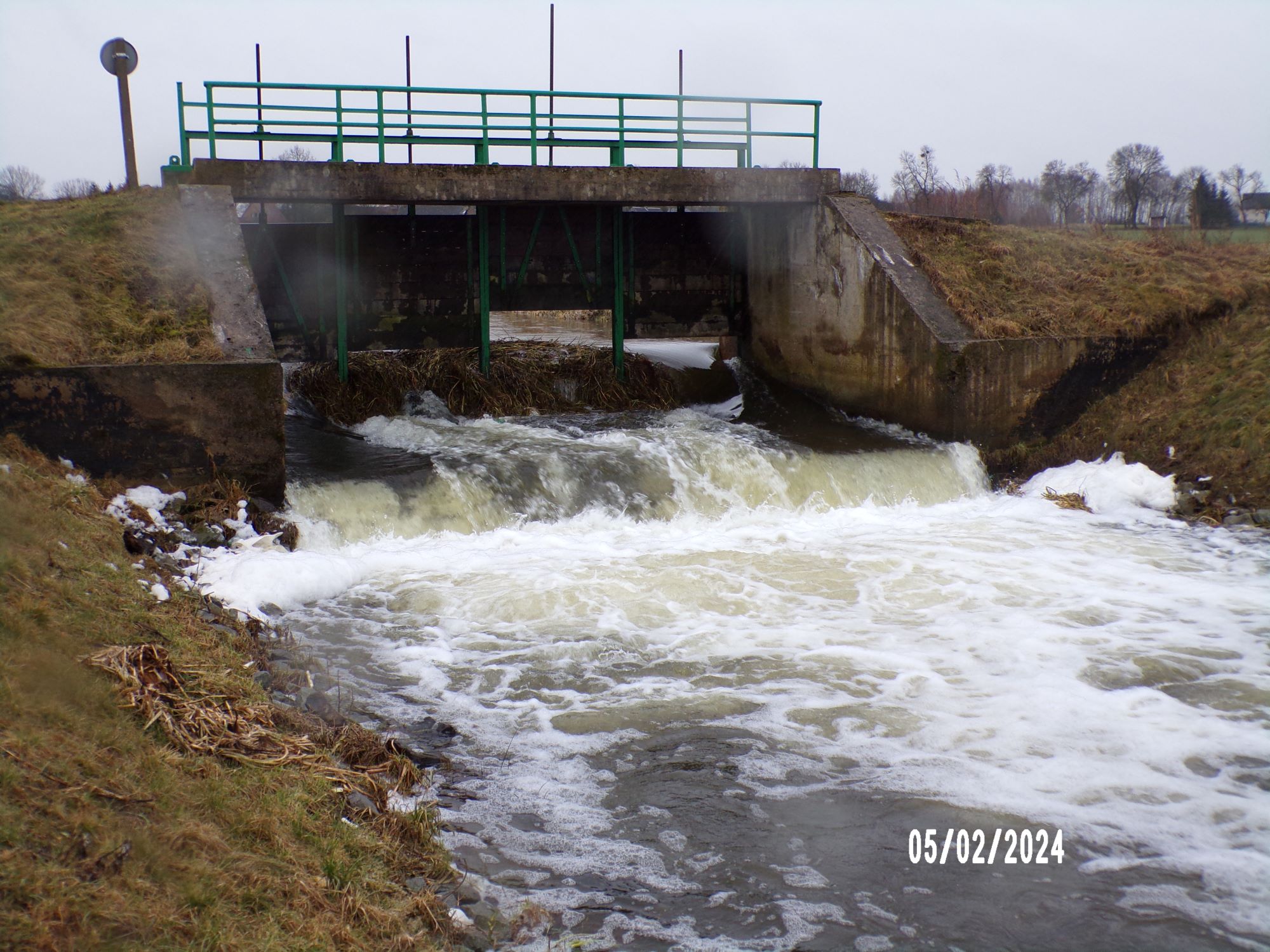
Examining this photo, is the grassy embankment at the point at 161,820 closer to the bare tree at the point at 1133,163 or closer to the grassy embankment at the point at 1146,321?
the grassy embankment at the point at 1146,321

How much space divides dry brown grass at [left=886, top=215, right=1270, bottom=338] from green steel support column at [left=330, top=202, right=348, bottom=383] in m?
8.82

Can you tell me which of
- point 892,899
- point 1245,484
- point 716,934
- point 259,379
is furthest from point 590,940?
point 1245,484

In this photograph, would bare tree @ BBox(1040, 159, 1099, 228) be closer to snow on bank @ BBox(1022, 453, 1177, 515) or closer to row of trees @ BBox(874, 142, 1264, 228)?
row of trees @ BBox(874, 142, 1264, 228)

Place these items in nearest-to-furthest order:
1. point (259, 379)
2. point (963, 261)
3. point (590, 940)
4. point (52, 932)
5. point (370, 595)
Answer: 1. point (52, 932)
2. point (590, 940)
3. point (370, 595)
4. point (259, 379)
5. point (963, 261)

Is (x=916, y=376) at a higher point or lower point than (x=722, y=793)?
higher

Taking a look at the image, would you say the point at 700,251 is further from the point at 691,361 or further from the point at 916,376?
the point at 916,376

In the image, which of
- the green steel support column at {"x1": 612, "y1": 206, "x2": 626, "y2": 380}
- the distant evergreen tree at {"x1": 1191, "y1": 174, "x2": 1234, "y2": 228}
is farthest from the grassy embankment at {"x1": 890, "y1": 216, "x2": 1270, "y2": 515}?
the distant evergreen tree at {"x1": 1191, "y1": 174, "x2": 1234, "y2": 228}

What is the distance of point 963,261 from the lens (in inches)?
664

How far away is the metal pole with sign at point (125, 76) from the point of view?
1426 centimetres

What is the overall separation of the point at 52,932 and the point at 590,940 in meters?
2.21

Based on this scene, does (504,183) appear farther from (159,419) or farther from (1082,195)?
(1082,195)

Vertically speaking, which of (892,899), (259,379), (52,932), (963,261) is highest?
(963,261)

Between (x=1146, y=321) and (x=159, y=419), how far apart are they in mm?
13694

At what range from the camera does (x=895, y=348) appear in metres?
15.2
